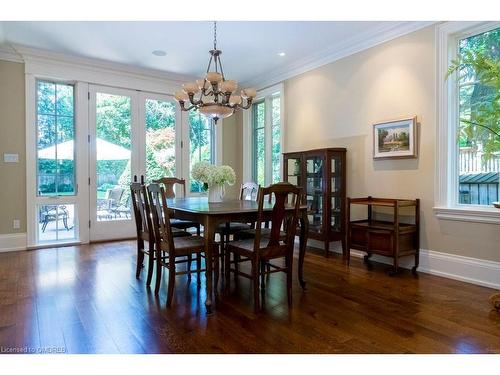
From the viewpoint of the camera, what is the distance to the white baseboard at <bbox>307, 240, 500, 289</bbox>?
3.15 m

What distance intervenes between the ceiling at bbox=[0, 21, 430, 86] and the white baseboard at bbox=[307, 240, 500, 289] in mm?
2477

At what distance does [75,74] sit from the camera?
16.8ft

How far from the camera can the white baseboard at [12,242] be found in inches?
184

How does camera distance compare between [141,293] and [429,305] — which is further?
[141,293]

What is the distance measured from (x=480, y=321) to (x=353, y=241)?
1633 millimetres

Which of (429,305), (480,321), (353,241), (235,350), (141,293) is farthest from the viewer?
(353,241)

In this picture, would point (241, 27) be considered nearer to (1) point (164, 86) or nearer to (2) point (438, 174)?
(1) point (164, 86)

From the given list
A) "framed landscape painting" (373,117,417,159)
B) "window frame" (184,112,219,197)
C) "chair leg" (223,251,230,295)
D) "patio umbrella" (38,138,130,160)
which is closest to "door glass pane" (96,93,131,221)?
"patio umbrella" (38,138,130,160)

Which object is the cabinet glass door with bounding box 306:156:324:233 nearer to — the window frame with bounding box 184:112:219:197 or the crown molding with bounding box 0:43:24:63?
the window frame with bounding box 184:112:219:197

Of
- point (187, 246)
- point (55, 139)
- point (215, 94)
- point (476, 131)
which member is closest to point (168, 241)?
point (187, 246)

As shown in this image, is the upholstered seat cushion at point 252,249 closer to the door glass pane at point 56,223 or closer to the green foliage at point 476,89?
the green foliage at point 476,89

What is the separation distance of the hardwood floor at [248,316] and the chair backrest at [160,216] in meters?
0.47
